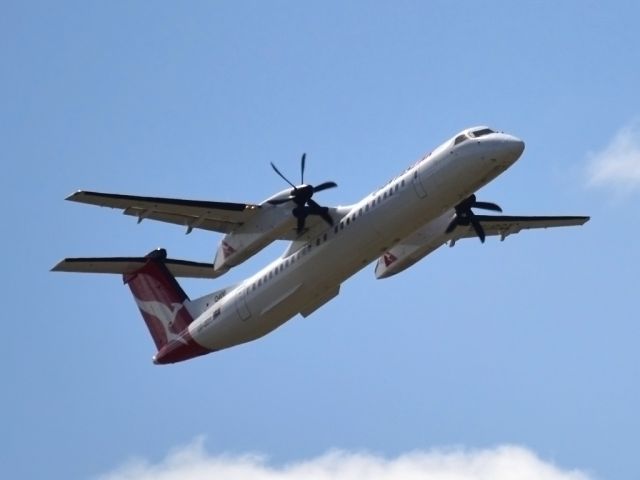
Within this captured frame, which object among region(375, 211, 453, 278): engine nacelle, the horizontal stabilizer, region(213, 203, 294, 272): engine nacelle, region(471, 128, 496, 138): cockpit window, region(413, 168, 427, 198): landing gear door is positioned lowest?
region(413, 168, 427, 198): landing gear door

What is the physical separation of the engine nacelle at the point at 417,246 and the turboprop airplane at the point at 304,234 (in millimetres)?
28

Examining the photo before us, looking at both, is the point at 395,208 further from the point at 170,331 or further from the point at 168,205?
the point at 170,331

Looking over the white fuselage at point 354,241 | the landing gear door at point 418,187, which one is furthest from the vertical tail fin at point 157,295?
the landing gear door at point 418,187

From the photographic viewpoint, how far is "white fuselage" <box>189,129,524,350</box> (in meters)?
31.7

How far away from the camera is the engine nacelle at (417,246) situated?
120ft

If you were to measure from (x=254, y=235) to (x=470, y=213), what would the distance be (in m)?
6.20

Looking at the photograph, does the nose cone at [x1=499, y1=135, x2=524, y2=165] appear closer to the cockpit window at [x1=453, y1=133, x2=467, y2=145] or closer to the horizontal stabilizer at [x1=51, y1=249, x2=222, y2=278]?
the cockpit window at [x1=453, y1=133, x2=467, y2=145]

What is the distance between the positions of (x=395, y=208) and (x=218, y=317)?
6.14m

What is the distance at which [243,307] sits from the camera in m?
34.8

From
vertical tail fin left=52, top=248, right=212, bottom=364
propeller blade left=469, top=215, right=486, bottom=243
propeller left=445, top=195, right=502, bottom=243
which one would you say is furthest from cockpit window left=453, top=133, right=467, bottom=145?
vertical tail fin left=52, top=248, right=212, bottom=364

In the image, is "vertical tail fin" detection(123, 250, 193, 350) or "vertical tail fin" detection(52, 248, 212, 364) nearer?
"vertical tail fin" detection(52, 248, 212, 364)

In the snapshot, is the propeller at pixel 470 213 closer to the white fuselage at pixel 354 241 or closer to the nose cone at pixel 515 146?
the white fuselage at pixel 354 241

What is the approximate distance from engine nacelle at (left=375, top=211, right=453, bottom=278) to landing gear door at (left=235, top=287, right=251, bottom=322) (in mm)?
4258

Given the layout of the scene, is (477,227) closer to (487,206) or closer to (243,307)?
(487,206)
